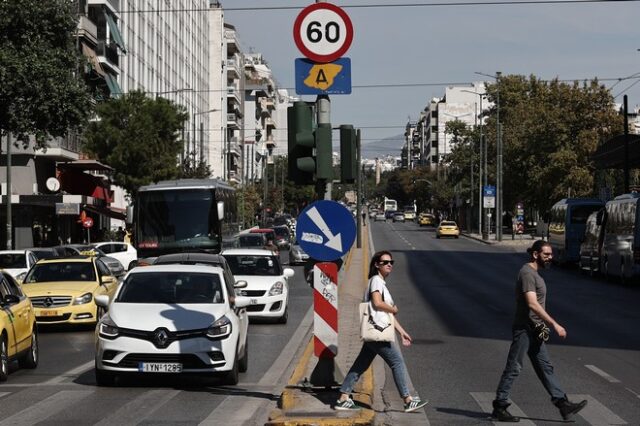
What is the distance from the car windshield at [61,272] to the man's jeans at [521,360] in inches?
570

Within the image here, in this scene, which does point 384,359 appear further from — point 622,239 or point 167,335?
point 622,239

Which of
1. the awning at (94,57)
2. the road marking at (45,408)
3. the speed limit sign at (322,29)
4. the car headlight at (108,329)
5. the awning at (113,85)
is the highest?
the awning at (94,57)

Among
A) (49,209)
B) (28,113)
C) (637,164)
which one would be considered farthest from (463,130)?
(28,113)

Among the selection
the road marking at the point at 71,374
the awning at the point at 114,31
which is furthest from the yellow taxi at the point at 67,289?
the awning at the point at 114,31

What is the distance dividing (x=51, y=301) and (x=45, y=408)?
34.0ft

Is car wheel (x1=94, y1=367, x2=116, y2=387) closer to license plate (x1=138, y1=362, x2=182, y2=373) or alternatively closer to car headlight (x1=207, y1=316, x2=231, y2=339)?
license plate (x1=138, y1=362, x2=182, y2=373)

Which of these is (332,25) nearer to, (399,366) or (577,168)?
(399,366)

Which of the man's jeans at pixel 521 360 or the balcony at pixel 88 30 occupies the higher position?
the balcony at pixel 88 30

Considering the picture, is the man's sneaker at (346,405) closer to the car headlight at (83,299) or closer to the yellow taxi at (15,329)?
the yellow taxi at (15,329)

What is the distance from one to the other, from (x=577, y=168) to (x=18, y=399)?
69.7 m

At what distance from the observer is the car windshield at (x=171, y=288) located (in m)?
15.2

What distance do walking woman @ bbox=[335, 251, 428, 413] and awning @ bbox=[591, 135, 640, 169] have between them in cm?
4740

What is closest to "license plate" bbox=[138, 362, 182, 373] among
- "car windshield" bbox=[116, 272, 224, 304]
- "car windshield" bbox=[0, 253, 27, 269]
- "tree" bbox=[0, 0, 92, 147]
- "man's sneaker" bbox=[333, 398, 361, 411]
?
"car windshield" bbox=[116, 272, 224, 304]

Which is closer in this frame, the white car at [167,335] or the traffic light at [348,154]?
the traffic light at [348,154]
